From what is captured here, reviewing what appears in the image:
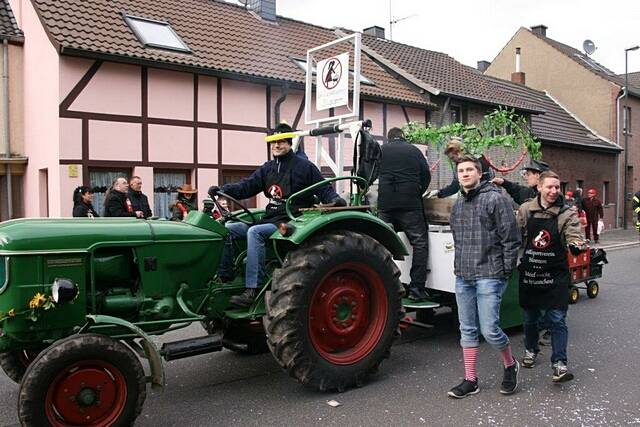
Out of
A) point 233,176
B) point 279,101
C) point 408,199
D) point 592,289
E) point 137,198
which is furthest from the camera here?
point 279,101

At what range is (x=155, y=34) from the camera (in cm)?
1312

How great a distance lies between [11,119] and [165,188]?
3.74m

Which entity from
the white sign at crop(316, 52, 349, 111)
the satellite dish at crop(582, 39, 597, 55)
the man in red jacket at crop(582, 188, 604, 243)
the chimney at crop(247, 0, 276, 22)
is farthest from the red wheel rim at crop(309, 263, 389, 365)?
the satellite dish at crop(582, 39, 597, 55)

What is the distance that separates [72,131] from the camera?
11242 millimetres

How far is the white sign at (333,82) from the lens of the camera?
247 inches

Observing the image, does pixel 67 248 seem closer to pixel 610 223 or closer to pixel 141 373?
pixel 141 373

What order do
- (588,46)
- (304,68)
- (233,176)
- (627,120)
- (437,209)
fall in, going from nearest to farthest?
(437,209)
(233,176)
(304,68)
(627,120)
(588,46)

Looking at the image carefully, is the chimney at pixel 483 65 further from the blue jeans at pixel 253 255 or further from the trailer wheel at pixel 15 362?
the trailer wheel at pixel 15 362

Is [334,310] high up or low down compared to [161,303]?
down

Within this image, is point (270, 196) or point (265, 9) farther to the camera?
point (265, 9)

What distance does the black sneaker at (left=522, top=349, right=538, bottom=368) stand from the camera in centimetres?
500

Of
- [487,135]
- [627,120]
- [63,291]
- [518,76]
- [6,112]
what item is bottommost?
[63,291]

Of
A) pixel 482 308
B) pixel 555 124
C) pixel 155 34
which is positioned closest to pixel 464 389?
pixel 482 308

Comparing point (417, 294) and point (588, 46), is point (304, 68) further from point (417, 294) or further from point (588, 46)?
point (588, 46)
